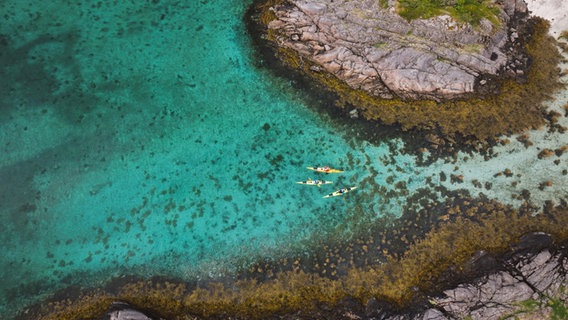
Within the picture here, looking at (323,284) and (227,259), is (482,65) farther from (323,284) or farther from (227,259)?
(227,259)

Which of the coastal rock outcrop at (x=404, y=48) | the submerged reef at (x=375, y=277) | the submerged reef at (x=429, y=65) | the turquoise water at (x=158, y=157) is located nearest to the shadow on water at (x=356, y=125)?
the submerged reef at (x=429, y=65)

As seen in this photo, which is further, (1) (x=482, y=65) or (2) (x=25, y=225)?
(1) (x=482, y=65)

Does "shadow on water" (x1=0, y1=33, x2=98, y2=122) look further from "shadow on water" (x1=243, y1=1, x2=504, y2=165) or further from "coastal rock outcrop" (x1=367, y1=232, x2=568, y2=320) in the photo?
"coastal rock outcrop" (x1=367, y1=232, x2=568, y2=320)

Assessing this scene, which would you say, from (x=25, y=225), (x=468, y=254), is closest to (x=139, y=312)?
(x=25, y=225)

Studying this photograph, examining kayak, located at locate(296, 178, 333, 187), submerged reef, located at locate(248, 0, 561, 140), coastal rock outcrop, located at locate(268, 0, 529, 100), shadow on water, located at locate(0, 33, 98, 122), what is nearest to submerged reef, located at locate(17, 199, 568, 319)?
kayak, located at locate(296, 178, 333, 187)

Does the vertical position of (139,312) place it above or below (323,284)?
below

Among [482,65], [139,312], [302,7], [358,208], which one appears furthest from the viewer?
[302,7]

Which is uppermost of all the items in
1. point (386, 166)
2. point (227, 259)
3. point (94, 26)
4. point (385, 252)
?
point (94, 26)
